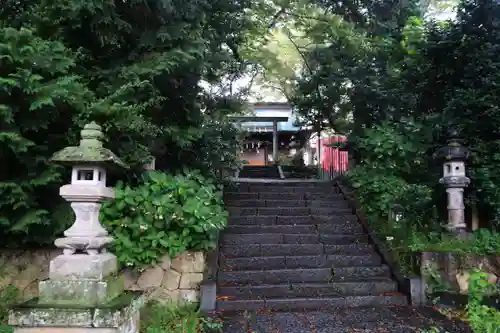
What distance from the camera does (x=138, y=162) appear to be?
4918 millimetres

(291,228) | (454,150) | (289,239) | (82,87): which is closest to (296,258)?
(289,239)

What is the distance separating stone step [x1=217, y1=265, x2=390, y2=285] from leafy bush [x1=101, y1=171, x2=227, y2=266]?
931mm

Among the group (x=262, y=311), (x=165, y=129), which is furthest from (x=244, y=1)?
(x=262, y=311)

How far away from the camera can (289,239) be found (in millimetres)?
6598

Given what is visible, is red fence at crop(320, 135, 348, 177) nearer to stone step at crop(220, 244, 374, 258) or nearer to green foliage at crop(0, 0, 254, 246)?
stone step at crop(220, 244, 374, 258)

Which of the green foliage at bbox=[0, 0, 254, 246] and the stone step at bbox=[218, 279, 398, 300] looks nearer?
the green foliage at bbox=[0, 0, 254, 246]

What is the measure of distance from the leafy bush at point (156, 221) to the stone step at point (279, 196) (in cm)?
318

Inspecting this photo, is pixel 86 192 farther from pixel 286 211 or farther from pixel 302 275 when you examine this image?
pixel 286 211

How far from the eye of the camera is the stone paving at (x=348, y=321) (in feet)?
14.0

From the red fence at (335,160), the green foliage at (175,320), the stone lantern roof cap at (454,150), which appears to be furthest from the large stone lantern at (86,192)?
the red fence at (335,160)

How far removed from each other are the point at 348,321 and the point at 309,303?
66 cm

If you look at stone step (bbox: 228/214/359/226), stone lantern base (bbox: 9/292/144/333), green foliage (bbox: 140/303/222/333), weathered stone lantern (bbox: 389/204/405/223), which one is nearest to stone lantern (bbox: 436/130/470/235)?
weathered stone lantern (bbox: 389/204/405/223)

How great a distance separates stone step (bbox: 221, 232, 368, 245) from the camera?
6488 mm

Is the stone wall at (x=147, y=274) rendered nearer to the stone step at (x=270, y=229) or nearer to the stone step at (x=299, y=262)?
the stone step at (x=299, y=262)
